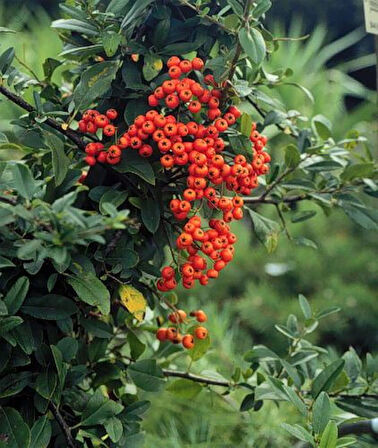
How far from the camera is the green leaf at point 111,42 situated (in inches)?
22.5

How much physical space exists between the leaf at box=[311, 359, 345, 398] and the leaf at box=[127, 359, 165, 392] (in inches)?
5.9

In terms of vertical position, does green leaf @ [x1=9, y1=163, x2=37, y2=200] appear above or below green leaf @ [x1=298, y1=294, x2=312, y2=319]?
above

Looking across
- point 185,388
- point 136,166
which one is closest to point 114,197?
point 136,166

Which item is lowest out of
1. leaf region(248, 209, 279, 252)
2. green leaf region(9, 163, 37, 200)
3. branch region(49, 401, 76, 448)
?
branch region(49, 401, 76, 448)

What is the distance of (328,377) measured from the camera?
68 centimetres

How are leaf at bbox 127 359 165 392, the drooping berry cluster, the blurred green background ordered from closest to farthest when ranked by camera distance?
the drooping berry cluster < leaf at bbox 127 359 165 392 < the blurred green background

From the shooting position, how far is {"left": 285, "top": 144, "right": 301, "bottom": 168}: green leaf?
722 millimetres

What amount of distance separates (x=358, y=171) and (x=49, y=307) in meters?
0.37

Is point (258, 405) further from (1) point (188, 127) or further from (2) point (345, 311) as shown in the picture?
(2) point (345, 311)

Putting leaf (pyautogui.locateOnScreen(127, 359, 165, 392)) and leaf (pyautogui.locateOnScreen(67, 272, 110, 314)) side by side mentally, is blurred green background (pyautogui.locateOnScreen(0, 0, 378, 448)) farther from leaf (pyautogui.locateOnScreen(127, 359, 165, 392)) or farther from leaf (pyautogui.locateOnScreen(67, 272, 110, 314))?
leaf (pyautogui.locateOnScreen(67, 272, 110, 314))

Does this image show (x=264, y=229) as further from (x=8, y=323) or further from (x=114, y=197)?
(x=8, y=323)

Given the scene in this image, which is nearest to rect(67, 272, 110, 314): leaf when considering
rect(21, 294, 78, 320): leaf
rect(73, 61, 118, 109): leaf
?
rect(21, 294, 78, 320): leaf

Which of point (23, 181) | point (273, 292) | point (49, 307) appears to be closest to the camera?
point (23, 181)

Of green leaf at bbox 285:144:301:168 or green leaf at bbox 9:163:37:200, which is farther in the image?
green leaf at bbox 285:144:301:168
